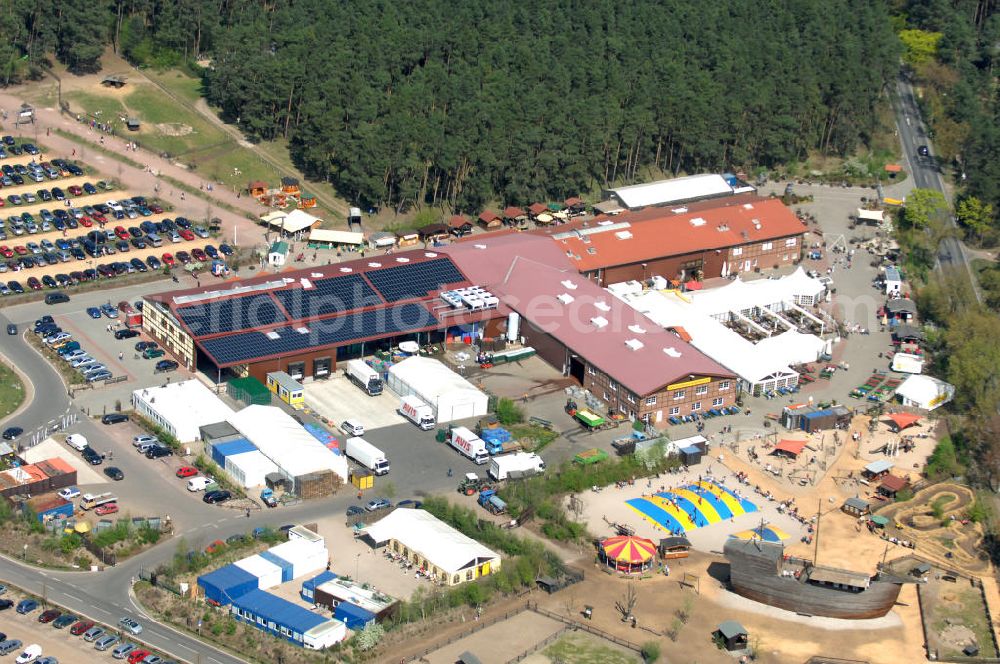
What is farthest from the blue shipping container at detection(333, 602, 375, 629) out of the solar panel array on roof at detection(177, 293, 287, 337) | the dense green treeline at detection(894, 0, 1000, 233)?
the dense green treeline at detection(894, 0, 1000, 233)

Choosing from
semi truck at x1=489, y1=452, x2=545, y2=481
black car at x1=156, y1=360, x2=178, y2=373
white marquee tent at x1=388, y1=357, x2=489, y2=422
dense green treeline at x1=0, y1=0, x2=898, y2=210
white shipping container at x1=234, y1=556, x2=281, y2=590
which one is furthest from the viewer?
dense green treeline at x1=0, y1=0, x2=898, y2=210

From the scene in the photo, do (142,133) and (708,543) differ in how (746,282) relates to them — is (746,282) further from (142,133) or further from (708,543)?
(142,133)

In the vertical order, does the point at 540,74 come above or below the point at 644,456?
above

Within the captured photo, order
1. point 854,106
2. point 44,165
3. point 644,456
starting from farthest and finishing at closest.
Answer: point 854,106
point 44,165
point 644,456

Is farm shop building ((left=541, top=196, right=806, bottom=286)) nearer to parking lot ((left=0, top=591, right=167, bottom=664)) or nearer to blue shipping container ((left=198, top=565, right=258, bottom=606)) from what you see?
blue shipping container ((left=198, top=565, right=258, bottom=606))

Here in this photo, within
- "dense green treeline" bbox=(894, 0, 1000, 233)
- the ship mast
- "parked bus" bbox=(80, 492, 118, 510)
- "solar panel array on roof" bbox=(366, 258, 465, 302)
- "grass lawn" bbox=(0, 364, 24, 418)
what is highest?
"dense green treeline" bbox=(894, 0, 1000, 233)

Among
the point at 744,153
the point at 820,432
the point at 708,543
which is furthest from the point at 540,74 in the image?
the point at 708,543

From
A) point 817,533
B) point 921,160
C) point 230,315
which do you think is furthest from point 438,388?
point 921,160
